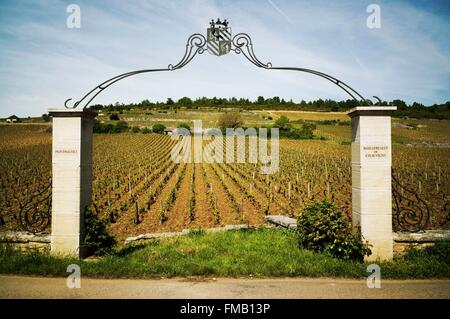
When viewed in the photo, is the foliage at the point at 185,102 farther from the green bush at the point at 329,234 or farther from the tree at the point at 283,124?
the green bush at the point at 329,234

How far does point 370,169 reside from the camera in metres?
6.94

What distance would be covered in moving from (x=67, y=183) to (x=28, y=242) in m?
→ 1.68

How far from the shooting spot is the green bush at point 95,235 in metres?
7.18

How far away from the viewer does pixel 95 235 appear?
725 cm

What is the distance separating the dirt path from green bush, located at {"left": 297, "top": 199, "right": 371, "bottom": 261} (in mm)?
863

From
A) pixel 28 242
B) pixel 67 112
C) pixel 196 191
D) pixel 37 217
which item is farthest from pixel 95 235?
pixel 196 191

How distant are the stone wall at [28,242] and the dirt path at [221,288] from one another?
3.93 ft

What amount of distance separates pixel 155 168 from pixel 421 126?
200ft

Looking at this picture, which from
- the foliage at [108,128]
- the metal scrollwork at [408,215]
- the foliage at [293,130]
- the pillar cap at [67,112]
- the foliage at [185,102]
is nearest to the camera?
the pillar cap at [67,112]

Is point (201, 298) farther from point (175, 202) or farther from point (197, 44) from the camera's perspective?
point (175, 202)

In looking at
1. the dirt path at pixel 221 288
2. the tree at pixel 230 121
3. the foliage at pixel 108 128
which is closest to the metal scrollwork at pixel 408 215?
the dirt path at pixel 221 288

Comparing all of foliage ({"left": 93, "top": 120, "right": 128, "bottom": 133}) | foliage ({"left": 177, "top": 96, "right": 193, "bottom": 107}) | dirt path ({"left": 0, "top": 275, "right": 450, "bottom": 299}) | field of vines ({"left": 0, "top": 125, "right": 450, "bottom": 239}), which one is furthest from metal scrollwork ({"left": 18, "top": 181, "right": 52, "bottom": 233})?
foliage ({"left": 177, "top": 96, "right": 193, "bottom": 107})

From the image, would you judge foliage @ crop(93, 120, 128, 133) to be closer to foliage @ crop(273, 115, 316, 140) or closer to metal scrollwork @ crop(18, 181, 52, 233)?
foliage @ crop(273, 115, 316, 140)

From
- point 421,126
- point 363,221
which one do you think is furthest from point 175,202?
point 421,126
